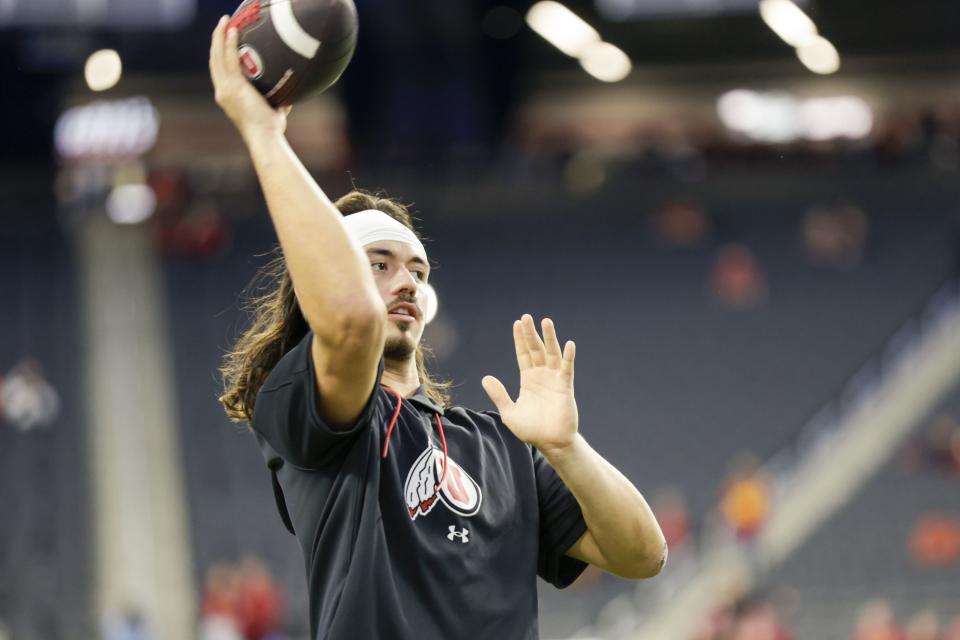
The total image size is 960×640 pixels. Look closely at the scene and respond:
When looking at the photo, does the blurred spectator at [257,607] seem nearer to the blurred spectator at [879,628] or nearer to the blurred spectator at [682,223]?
the blurred spectator at [879,628]

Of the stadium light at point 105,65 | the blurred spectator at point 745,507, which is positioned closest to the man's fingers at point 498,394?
the blurred spectator at point 745,507

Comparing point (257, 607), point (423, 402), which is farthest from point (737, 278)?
point (423, 402)

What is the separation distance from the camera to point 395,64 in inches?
778

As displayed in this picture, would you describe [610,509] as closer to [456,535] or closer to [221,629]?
[456,535]

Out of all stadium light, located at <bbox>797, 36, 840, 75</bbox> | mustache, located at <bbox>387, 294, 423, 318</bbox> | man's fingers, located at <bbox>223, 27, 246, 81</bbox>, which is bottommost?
mustache, located at <bbox>387, 294, 423, 318</bbox>

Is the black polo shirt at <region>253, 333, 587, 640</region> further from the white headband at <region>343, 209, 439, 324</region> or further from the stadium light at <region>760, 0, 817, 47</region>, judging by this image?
the stadium light at <region>760, 0, 817, 47</region>

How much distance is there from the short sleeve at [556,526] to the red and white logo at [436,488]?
20cm

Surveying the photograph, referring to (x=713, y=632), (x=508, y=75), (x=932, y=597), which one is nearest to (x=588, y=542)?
(x=713, y=632)

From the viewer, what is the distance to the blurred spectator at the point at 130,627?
40.1 ft

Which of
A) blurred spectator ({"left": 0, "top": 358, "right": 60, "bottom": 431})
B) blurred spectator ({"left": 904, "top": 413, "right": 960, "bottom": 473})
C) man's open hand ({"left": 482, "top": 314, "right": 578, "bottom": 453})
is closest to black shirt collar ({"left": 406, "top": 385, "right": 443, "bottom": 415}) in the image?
man's open hand ({"left": 482, "top": 314, "right": 578, "bottom": 453})

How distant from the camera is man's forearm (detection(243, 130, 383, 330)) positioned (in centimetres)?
209

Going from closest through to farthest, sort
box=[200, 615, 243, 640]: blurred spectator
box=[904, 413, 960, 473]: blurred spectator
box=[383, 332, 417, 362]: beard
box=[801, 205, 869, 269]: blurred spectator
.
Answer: box=[383, 332, 417, 362]: beard → box=[200, 615, 243, 640]: blurred spectator → box=[904, 413, 960, 473]: blurred spectator → box=[801, 205, 869, 269]: blurred spectator

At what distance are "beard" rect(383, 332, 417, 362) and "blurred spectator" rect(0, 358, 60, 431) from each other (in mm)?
15510

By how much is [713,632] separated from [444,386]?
26.4 ft
